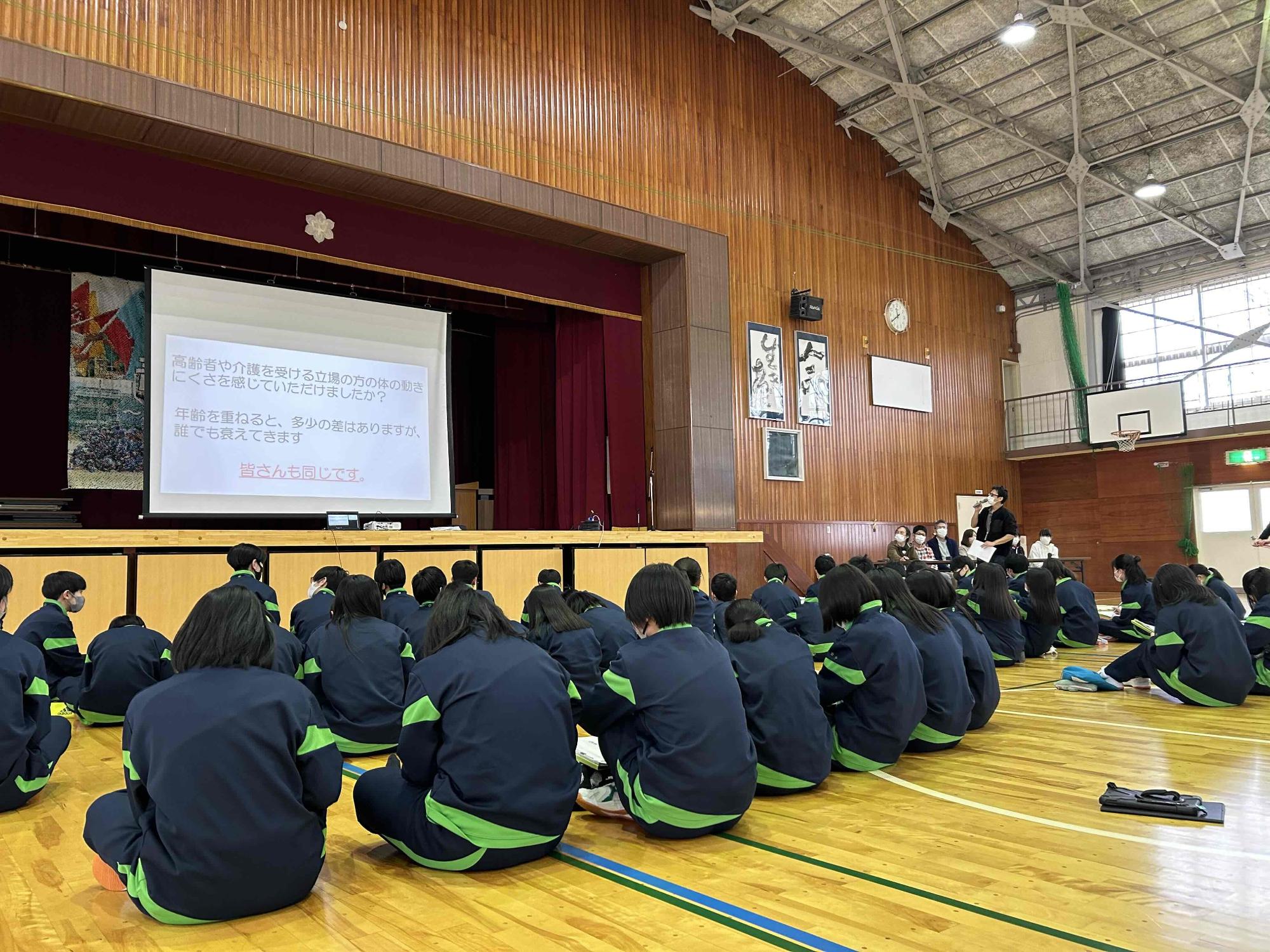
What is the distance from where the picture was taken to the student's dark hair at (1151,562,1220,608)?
17.9 feet

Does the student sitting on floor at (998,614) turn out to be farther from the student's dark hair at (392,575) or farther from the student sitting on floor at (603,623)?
the student's dark hair at (392,575)

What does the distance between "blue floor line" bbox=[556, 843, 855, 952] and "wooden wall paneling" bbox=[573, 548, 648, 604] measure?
6.91 meters

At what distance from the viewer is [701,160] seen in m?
12.3

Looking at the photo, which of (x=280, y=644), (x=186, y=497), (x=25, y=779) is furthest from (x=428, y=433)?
(x=25, y=779)

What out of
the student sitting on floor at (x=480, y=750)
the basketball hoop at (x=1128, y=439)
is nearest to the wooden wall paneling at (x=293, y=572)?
the student sitting on floor at (x=480, y=750)

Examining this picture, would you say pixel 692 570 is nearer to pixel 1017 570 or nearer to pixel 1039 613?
pixel 1039 613

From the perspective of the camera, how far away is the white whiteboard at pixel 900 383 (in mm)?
15125

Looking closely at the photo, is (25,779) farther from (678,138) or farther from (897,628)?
(678,138)

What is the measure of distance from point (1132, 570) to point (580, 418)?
639 cm

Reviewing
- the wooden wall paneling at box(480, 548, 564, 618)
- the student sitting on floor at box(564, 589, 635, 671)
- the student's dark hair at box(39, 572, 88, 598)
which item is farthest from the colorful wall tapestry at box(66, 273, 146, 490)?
the student sitting on floor at box(564, 589, 635, 671)

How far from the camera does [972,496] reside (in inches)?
661

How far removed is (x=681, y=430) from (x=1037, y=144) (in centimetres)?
808

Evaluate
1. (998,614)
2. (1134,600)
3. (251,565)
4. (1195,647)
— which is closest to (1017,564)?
(1134,600)

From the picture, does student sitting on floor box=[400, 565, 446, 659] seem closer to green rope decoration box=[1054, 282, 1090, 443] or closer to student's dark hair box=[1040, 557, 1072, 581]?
student's dark hair box=[1040, 557, 1072, 581]
